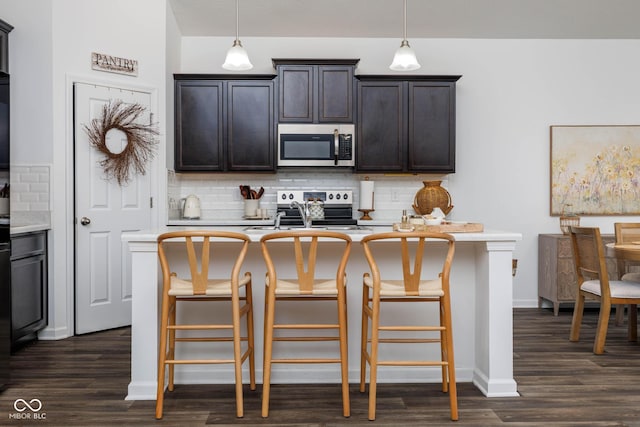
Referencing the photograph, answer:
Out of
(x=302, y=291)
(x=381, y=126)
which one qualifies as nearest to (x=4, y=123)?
(x=302, y=291)

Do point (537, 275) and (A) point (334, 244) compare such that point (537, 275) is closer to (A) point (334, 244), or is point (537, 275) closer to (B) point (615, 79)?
(B) point (615, 79)

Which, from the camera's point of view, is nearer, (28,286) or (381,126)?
(28,286)

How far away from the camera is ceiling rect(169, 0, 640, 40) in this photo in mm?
4797

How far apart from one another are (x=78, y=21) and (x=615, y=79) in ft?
17.4

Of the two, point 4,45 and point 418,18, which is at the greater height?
point 418,18

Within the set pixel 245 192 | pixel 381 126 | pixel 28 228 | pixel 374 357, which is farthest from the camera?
pixel 245 192

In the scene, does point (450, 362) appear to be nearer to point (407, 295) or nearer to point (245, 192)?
point (407, 295)

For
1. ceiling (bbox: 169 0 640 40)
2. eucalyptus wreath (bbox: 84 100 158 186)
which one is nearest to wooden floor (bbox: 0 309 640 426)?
eucalyptus wreath (bbox: 84 100 158 186)

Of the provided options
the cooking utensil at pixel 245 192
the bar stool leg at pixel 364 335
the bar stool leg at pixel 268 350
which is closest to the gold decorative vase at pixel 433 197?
the bar stool leg at pixel 364 335

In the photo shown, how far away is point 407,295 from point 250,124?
3.08 m

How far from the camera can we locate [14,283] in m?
3.73

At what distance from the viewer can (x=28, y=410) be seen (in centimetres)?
271

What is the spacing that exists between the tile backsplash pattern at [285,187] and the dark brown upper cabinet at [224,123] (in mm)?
399

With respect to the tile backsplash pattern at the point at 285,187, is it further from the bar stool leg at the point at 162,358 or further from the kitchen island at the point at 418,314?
the bar stool leg at the point at 162,358
